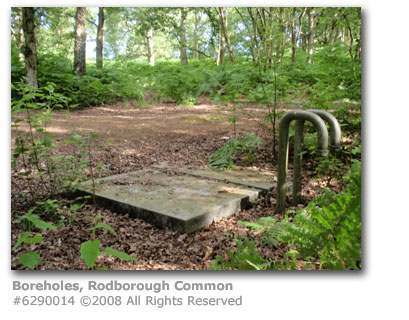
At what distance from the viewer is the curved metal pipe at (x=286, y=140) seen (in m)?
1.86

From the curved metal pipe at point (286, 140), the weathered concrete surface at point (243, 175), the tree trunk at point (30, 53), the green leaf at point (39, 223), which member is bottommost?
the green leaf at point (39, 223)

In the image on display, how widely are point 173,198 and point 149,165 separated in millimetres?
1110

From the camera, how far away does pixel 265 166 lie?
317 cm

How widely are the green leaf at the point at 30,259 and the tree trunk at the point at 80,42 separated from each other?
2.63 meters

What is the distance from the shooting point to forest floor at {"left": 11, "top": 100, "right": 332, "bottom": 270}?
6.03 ft

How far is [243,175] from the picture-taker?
9.51 ft

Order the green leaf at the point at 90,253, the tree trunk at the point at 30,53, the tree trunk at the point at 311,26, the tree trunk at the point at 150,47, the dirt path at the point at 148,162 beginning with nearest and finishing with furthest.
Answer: the green leaf at the point at 90,253 → the dirt path at the point at 148,162 → the tree trunk at the point at 30,53 → the tree trunk at the point at 311,26 → the tree trunk at the point at 150,47

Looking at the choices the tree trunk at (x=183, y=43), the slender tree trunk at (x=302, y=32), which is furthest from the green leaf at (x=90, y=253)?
the slender tree trunk at (x=302, y=32)

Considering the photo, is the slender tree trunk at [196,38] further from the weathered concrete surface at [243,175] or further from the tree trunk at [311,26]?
the weathered concrete surface at [243,175]

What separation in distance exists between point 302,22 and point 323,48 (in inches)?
29.0

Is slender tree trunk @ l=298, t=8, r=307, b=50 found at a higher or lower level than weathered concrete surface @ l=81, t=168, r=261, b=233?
higher

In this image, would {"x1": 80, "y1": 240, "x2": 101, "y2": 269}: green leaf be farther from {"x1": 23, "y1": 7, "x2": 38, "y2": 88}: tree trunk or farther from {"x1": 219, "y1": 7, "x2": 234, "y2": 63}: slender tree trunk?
{"x1": 219, "y1": 7, "x2": 234, "y2": 63}: slender tree trunk

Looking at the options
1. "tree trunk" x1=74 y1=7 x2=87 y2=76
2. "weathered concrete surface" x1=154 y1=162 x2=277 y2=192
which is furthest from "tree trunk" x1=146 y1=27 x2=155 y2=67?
"weathered concrete surface" x1=154 y1=162 x2=277 y2=192
